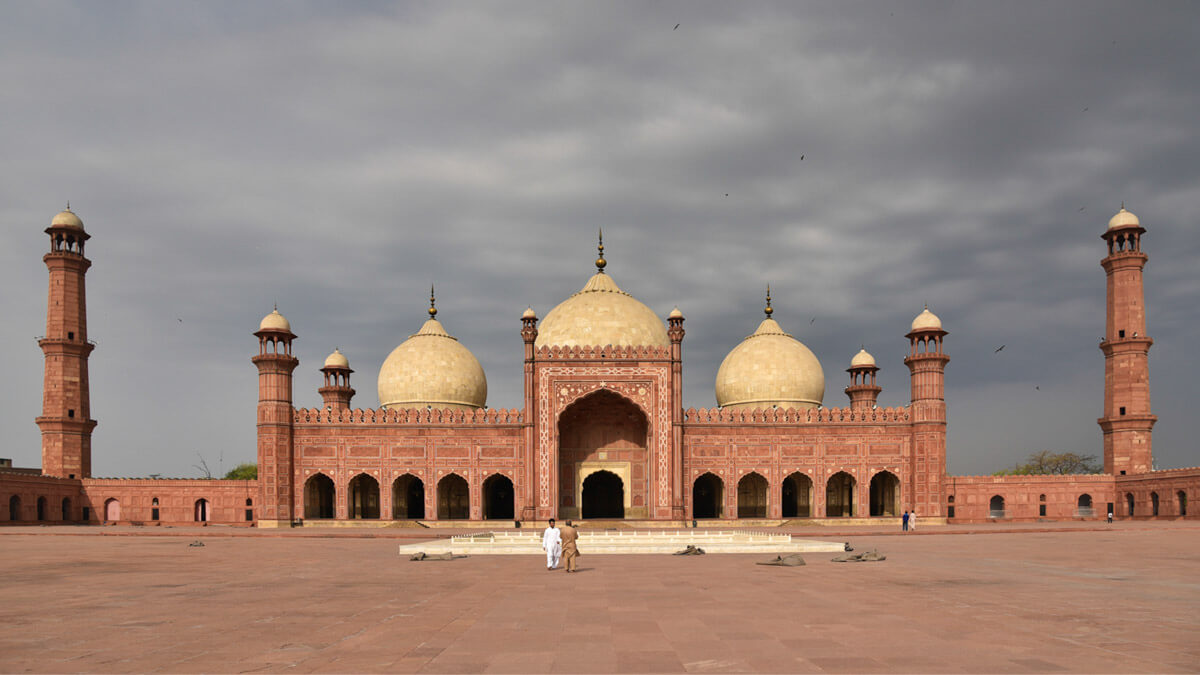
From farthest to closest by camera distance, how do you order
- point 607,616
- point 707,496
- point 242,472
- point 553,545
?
point 242,472
point 707,496
point 553,545
point 607,616

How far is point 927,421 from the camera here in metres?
32.8

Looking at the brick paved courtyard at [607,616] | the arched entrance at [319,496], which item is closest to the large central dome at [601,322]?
the arched entrance at [319,496]

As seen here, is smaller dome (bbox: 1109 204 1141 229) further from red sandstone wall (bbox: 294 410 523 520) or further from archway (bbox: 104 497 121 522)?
archway (bbox: 104 497 121 522)

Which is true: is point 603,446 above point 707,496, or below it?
above

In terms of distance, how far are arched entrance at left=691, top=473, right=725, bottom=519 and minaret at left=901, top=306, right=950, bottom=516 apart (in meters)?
7.81

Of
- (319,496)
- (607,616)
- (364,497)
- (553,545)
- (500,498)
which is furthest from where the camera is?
(500,498)

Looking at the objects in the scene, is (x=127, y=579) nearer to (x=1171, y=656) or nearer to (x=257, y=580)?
(x=257, y=580)

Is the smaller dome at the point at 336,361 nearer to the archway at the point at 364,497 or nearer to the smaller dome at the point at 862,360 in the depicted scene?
the archway at the point at 364,497

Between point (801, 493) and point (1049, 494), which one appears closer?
point (801, 493)

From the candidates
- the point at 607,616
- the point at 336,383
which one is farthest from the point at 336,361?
the point at 607,616

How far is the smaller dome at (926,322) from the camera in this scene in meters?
33.7

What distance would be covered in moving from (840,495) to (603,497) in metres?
10.8

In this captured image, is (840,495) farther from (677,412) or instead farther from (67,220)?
(67,220)

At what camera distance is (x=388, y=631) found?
22.8 ft
